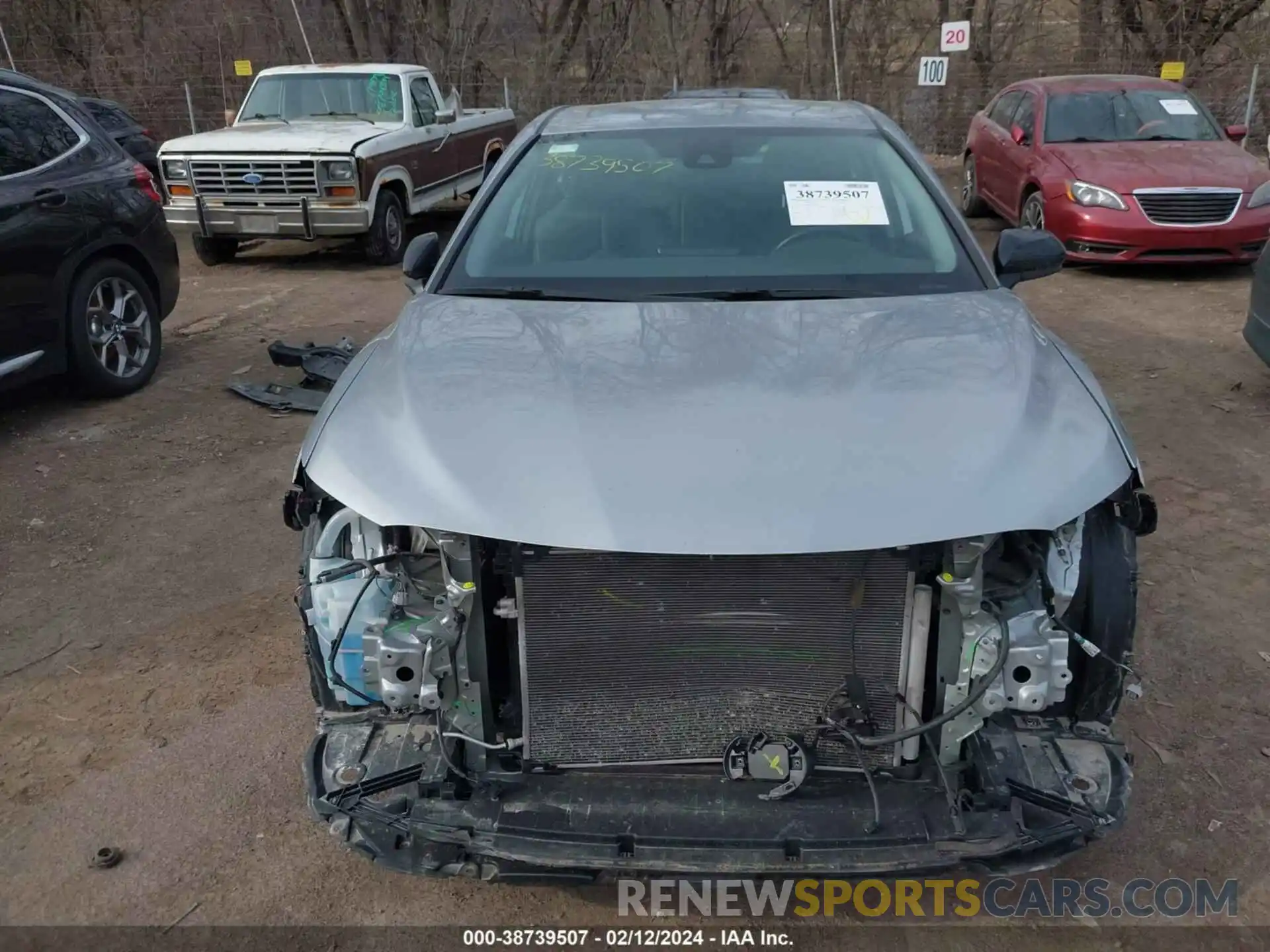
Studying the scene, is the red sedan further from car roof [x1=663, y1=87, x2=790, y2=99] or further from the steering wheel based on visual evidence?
the steering wheel

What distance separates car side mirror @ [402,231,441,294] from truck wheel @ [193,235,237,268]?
6.73 m

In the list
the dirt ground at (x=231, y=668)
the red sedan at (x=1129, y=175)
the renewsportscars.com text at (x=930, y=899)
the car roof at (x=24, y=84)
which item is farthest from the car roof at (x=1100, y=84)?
the renewsportscars.com text at (x=930, y=899)

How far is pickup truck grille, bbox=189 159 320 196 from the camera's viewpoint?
8984 mm

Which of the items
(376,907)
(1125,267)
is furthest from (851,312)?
(1125,267)

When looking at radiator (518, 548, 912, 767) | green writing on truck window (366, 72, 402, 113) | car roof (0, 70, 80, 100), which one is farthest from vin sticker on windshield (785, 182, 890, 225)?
green writing on truck window (366, 72, 402, 113)

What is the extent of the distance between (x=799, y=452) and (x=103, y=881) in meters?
2.11

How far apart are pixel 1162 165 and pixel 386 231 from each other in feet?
22.5

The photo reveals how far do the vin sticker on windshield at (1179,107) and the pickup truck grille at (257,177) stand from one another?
7730 mm

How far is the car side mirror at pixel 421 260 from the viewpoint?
3773mm

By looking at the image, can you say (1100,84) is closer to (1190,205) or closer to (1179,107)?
(1179,107)

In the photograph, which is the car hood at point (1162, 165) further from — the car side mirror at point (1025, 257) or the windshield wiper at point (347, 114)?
the windshield wiper at point (347, 114)

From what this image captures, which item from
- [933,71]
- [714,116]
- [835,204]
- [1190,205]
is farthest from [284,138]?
[933,71]

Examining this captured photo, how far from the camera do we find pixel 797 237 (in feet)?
11.2

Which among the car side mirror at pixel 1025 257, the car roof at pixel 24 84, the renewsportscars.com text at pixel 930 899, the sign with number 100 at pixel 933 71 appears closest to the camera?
the renewsportscars.com text at pixel 930 899
